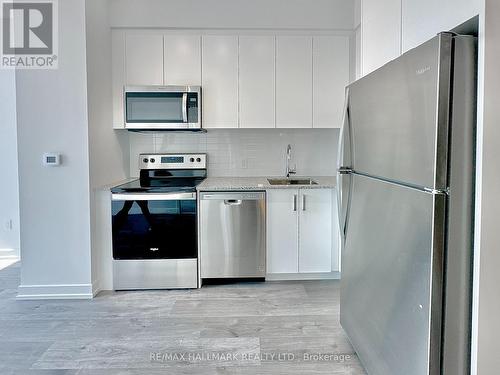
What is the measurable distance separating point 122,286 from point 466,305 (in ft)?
8.91

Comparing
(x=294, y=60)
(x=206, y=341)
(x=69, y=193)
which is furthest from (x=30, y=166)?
(x=294, y=60)

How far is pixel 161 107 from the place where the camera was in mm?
3457

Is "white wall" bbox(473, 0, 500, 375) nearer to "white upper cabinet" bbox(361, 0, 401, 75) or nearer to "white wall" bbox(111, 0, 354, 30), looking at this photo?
"white upper cabinet" bbox(361, 0, 401, 75)

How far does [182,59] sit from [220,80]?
398 millimetres

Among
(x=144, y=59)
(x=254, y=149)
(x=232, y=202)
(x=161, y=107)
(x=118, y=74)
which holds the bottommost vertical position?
(x=232, y=202)

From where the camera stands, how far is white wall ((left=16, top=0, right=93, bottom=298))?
300 cm

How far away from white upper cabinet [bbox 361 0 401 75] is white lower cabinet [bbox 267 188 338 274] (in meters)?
1.32

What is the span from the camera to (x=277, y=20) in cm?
354

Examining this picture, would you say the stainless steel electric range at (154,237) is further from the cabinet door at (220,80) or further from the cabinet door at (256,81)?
the cabinet door at (256,81)

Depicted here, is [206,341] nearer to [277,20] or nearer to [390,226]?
[390,226]

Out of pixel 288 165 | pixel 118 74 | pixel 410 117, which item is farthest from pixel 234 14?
pixel 410 117

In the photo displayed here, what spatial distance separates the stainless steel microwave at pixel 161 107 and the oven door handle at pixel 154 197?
2.17ft

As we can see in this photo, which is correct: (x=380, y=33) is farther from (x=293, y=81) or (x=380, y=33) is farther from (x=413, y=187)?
(x=293, y=81)

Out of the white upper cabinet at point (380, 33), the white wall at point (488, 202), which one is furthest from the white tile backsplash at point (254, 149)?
the white wall at point (488, 202)
